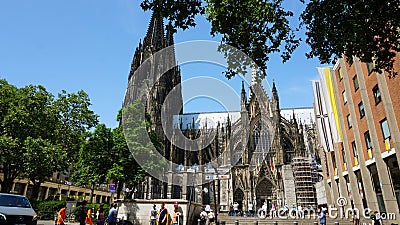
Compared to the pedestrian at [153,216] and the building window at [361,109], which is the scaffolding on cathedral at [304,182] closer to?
the building window at [361,109]

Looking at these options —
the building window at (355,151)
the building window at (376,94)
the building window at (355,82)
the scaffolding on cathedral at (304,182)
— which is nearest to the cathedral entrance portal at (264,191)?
the scaffolding on cathedral at (304,182)

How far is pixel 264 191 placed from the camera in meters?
41.4

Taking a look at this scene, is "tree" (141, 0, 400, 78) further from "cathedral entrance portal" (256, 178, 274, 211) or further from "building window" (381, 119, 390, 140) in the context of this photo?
"cathedral entrance portal" (256, 178, 274, 211)

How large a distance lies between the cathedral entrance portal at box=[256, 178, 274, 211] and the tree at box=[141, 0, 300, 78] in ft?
116

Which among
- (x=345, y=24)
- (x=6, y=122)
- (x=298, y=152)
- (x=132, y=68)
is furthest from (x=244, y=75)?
(x=132, y=68)

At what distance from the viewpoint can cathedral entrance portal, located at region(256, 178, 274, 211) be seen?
135 ft

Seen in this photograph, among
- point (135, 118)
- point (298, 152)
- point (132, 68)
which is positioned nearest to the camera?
point (135, 118)

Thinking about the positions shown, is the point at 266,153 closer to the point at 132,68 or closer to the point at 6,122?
the point at 132,68

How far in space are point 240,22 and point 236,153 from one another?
135ft

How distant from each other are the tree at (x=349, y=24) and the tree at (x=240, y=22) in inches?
32.8

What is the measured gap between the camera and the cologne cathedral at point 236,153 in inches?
1598

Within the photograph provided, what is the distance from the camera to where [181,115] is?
6550 cm

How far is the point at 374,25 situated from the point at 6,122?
87.6 feet

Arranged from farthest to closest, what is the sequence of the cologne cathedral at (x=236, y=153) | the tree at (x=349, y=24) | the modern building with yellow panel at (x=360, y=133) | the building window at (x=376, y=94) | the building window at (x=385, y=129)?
the cologne cathedral at (x=236, y=153)
the building window at (x=376, y=94)
the building window at (x=385, y=129)
the modern building with yellow panel at (x=360, y=133)
the tree at (x=349, y=24)
